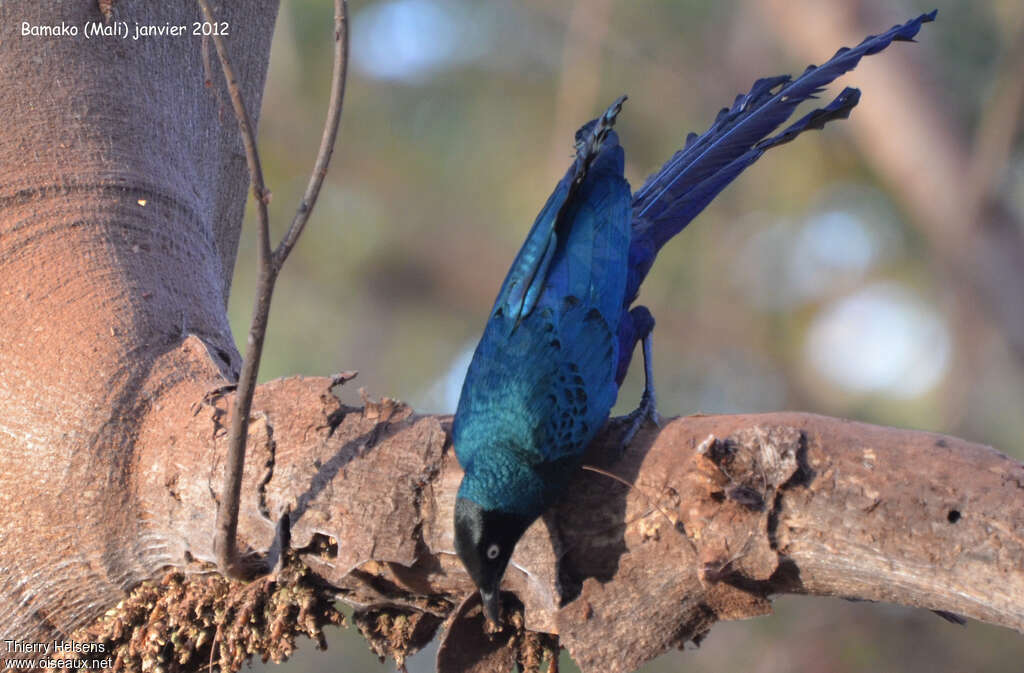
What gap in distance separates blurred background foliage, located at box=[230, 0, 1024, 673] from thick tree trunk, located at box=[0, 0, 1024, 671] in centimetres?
566

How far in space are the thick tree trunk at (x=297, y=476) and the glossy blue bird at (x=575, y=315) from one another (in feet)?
0.30

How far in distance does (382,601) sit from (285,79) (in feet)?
34.5

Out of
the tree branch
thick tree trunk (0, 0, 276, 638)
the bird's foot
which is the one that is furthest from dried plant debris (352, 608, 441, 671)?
the bird's foot

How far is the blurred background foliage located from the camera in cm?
806

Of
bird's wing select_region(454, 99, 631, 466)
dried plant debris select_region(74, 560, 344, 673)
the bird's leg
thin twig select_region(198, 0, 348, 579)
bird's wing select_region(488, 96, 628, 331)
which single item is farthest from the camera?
bird's wing select_region(488, 96, 628, 331)

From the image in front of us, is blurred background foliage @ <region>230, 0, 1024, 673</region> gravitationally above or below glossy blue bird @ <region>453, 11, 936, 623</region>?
above

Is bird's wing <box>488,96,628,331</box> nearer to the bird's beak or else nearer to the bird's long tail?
the bird's long tail

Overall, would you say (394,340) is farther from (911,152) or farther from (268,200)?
(268,200)

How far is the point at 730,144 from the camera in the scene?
123 inches

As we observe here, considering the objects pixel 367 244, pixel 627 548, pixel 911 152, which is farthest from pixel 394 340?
pixel 627 548

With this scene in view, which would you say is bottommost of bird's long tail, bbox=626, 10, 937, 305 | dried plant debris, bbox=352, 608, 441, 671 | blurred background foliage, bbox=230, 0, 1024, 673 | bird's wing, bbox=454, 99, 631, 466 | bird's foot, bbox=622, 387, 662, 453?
dried plant debris, bbox=352, 608, 441, 671

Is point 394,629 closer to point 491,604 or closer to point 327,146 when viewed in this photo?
point 491,604

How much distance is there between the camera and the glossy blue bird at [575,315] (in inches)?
91.4

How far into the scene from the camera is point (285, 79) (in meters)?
11.8
